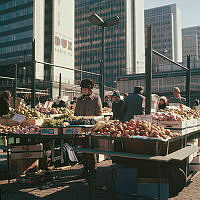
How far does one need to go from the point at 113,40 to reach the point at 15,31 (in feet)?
160

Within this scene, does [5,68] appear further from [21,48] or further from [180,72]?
[180,72]

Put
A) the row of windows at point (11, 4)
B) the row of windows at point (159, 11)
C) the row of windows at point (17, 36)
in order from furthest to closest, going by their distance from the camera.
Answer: the row of windows at point (159, 11)
the row of windows at point (11, 4)
the row of windows at point (17, 36)

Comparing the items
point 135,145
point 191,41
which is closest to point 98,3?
point 191,41

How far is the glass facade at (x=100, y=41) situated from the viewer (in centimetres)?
11838

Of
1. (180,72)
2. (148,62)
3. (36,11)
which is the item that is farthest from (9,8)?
(148,62)

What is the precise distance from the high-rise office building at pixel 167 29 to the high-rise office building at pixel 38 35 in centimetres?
7909

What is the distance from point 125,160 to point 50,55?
78.6 meters

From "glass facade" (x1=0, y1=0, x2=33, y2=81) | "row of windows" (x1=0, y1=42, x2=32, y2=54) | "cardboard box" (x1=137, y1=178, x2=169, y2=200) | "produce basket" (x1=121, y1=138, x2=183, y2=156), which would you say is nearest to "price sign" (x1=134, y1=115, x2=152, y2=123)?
"produce basket" (x1=121, y1=138, x2=183, y2=156)

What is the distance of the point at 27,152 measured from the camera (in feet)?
20.5

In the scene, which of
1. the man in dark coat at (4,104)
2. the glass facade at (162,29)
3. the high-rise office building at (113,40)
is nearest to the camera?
the man in dark coat at (4,104)

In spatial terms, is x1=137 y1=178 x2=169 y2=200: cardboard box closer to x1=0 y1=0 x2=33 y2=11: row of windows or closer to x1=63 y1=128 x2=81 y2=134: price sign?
x1=63 y1=128 x2=81 y2=134: price sign

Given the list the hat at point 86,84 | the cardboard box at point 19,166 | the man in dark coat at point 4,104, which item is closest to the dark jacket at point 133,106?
the hat at point 86,84

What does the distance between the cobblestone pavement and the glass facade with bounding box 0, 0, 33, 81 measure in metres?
73.9

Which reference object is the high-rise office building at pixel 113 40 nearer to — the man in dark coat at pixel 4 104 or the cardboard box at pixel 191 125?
the man in dark coat at pixel 4 104
